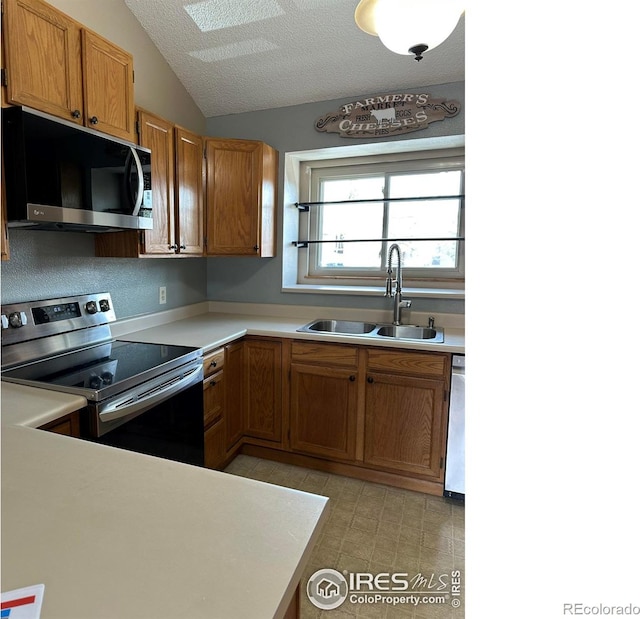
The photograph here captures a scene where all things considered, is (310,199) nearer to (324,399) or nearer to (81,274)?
(324,399)

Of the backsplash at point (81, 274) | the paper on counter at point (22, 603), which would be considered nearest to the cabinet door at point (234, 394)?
the backsplash at point (81, 274)

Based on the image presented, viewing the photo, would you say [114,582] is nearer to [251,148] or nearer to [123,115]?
[123,115]

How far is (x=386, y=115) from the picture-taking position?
8.07ft

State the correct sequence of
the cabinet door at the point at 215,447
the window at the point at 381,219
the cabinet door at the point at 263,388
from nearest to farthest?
the cabinet door at the point at 215,447
the cabinet door at the point at 263,388
the window at the point at 381,219

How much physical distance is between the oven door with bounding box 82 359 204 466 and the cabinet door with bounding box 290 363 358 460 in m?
0.61

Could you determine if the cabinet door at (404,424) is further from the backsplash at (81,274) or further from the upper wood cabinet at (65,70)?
the upper wood cabinet at (65,70)

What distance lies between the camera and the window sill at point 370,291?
2500 mm

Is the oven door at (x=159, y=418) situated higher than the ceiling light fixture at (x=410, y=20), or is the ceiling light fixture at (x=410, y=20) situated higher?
the ceiling light fixture at (x=410, y=20)

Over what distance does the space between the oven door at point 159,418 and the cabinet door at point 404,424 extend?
0.93m

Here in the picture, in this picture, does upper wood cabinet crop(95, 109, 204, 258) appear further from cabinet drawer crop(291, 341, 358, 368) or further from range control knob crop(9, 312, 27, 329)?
cabinet drawer crop(291, 341, 358, 368)

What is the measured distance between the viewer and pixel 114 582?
0.51m
